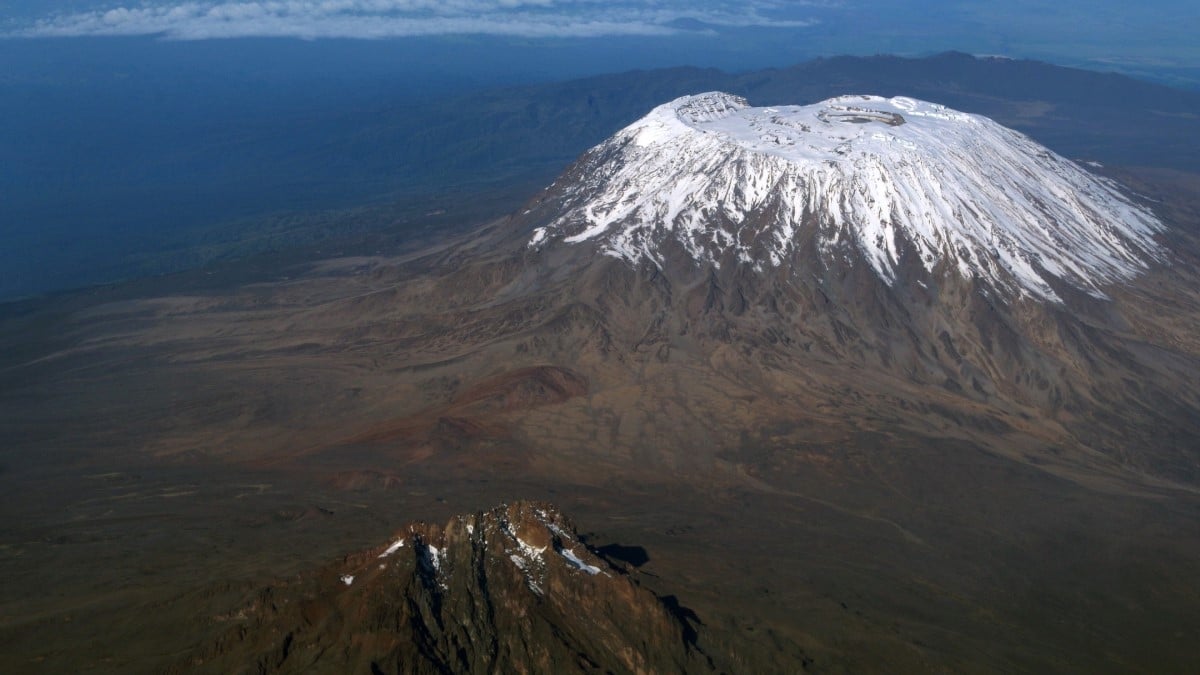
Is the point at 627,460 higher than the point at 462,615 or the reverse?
the reverse

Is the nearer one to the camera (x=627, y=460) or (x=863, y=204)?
(x=627, y=460)

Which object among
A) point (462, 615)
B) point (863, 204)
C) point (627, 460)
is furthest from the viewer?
point (863, 204)

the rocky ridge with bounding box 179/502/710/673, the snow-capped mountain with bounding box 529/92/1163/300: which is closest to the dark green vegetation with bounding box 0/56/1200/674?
the rocky ridge with bounding box 179/502/710/673

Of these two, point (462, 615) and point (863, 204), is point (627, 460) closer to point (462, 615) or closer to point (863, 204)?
point (462, 615)

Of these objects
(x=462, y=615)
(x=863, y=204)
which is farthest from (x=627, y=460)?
(x=863, y=204)

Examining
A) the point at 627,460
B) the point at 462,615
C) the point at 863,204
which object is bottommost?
the point at 627,460

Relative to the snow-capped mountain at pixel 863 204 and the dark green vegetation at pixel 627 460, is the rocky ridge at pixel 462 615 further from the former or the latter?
the snow-capped mountain at pixel 863 204

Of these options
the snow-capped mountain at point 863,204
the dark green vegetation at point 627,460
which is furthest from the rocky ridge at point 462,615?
the snow-capped mountain at point 863,204

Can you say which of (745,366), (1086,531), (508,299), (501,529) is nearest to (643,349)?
(745,366)

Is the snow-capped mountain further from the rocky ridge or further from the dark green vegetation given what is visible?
the rocky ridge
